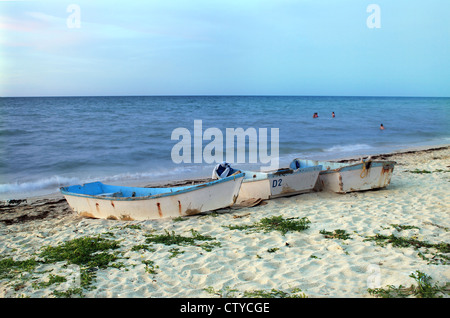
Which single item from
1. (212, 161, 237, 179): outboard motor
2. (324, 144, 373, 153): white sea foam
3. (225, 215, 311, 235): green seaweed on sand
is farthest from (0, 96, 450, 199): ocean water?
(225, 215, 311, 235): green seaweed on sand

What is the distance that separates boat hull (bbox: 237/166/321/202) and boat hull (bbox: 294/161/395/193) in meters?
0.40

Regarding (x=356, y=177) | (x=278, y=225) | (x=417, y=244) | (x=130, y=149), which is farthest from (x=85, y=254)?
(x=130, y=149)

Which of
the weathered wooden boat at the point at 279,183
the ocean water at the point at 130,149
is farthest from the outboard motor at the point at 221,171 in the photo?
the ocean water at the point at 130,149

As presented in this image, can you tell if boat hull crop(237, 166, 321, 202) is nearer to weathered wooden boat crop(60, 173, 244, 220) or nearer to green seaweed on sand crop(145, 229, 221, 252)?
weathered wooden boat crop(60, 173, 244, 220)

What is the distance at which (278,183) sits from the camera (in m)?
8.76

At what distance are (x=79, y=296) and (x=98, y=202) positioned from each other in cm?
393

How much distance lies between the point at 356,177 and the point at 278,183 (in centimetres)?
206

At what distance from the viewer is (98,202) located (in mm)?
7957

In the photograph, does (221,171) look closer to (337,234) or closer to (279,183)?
(279,183)

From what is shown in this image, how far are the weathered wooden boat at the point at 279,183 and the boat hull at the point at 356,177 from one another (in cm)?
40

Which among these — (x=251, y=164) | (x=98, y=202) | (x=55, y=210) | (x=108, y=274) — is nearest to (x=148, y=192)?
(x=98, y=202)

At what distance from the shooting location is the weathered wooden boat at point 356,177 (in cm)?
902

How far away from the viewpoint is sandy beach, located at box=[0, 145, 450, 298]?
4375 mm
